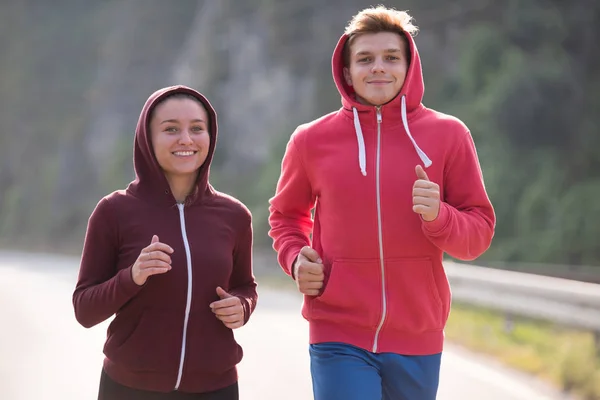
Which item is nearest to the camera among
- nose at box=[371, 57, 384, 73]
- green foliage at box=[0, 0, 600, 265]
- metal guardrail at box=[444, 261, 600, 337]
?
nose at box=[371, 57, 384, 73]

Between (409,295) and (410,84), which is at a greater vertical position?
(410,84)

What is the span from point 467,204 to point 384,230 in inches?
16.1

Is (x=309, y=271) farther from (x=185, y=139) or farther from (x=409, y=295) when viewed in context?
(x=185, y=139)

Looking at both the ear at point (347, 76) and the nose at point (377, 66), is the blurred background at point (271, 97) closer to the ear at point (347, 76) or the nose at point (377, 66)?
the ear at point (347, 76)

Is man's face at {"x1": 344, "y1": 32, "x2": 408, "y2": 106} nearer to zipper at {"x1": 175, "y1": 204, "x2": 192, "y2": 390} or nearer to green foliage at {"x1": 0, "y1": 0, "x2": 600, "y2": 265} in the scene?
zipper at {"x1": 175, "y1": 204, "x2": 192, "y2": 390}

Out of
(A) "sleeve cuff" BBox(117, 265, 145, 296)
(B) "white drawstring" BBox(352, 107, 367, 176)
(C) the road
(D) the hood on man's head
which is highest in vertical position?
(D) the hood on man's head

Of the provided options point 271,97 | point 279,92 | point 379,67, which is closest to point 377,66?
point 379,67

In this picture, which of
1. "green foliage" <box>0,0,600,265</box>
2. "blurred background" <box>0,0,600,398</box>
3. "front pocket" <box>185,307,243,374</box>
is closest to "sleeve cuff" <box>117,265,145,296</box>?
"front pocket" <box>185,307,243,374</box>

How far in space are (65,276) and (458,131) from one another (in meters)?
16.9

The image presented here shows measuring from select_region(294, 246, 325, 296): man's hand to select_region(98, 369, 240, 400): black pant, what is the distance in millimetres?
579

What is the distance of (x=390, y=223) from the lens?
178 inches

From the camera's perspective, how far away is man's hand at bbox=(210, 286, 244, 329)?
4.30 m

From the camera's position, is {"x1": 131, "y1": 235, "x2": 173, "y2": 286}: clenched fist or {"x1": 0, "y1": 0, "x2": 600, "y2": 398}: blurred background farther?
{"x1": 0, "y1": 0, "x2": 600, "y2": 398}: blurred background

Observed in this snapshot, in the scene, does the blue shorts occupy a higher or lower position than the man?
lower
